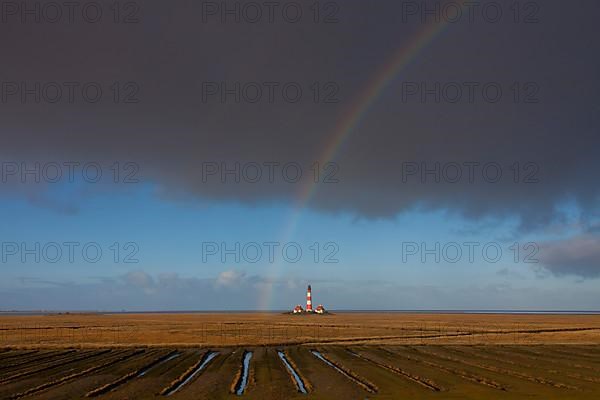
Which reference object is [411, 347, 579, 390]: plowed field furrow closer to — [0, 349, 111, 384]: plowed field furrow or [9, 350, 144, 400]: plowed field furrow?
[9, 350, 144, 400]: plowed field furrow

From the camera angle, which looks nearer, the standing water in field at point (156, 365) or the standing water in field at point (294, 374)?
the standing water in field at point (294, 374)

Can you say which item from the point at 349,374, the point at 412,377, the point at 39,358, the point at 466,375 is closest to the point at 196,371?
the point at 349,374

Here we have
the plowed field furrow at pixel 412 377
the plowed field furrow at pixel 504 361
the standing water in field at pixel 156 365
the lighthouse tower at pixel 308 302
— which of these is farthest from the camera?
the lighthouse tower at pixel 308 302

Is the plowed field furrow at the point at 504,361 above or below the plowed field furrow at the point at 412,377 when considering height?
below

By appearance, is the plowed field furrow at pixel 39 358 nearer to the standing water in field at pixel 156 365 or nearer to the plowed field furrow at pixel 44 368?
the plowed field furrow at pixel 44 368

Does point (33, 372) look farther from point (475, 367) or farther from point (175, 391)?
point (475, 367)

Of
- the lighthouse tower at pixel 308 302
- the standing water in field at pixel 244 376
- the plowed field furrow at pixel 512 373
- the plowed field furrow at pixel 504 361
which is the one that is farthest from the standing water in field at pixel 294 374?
the lighthouse tower at pixel 308 302

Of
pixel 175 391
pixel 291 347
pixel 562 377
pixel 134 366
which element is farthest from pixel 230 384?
pixel 291 347

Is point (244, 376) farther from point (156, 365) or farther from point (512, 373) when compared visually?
point (512, 373)

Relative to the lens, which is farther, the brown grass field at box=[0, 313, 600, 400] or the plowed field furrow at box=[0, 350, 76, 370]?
the plowed field furrow at box=[0, 350, 76, 370]

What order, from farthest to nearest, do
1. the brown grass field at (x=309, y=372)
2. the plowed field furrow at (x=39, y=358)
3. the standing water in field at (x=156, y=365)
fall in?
the plowed field furrow at (x=39, y=358) < the standing water in field at (x=156, y=365) < the brown grass field at (x=309, y=372)

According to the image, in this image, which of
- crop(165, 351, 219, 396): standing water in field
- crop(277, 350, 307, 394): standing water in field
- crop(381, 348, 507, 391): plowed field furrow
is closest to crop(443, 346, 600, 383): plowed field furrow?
crop(381, 348, 507, 391): plowed field furrow
